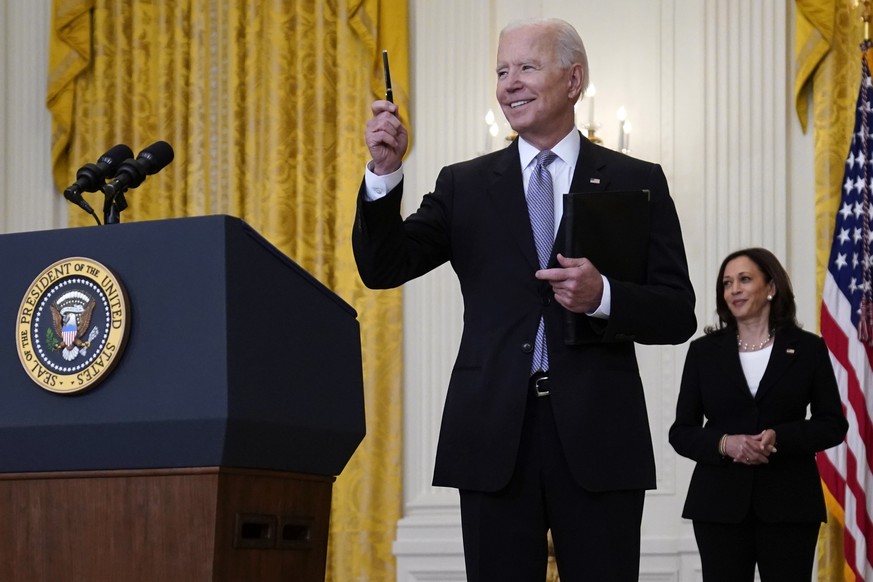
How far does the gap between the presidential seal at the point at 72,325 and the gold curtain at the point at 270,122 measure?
4662mm

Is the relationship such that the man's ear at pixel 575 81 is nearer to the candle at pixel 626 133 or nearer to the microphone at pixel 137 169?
the microphone at pixel 137 169

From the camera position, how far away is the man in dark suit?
2646 millimetres

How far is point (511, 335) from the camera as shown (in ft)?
9.02

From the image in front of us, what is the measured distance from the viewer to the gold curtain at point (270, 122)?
7.05 m

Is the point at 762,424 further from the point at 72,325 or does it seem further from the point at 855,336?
the point at 72,325

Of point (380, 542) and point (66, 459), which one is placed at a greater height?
point (66, 459)

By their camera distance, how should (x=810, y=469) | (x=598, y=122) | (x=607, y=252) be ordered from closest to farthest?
(x=607, y=252), (x=810, y=469), (x=598, y=122)

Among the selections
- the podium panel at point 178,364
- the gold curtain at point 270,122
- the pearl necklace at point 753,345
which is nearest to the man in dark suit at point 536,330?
the podium panel at point 178,364

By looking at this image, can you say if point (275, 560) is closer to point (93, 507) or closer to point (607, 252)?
point (93, 507)

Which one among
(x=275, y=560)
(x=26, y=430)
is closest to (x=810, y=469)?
(x=275, y=560)

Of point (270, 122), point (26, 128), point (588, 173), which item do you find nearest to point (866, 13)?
point (270, 122)

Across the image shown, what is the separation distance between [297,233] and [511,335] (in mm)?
4656

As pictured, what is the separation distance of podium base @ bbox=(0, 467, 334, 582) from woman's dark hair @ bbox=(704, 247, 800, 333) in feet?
10.8

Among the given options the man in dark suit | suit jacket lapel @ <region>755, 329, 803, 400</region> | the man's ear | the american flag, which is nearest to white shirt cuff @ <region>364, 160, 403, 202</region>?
the man in dark suit
